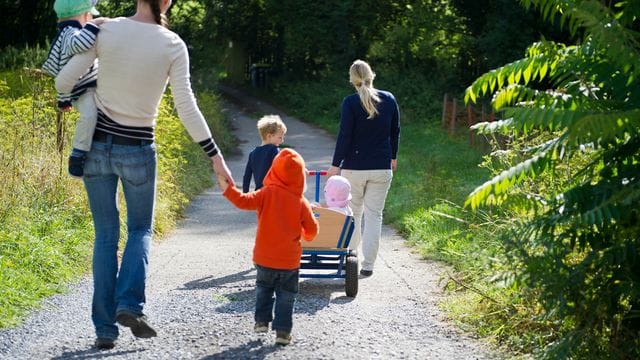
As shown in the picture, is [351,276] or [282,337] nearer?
[282,337]

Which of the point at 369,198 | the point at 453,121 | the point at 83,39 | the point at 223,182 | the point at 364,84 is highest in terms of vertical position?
the point at 83,39

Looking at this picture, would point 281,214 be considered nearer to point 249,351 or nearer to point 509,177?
point 249,351

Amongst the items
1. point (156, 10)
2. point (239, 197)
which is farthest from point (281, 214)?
point (156, 10)

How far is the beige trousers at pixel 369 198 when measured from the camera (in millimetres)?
9312

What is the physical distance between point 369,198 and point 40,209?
3.29 meters

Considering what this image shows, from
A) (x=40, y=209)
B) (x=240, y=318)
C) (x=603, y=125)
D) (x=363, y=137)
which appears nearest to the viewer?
(x=603, y=125)

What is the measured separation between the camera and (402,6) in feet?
129

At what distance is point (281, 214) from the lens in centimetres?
651

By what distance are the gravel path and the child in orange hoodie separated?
0.67 ft

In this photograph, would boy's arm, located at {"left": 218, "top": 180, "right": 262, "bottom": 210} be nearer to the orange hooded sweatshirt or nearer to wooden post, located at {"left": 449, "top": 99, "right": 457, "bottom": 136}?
the orange hooded sweatshirt

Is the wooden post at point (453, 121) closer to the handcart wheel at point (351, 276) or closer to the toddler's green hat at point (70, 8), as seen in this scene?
the handcart wheel at point (351, 276)

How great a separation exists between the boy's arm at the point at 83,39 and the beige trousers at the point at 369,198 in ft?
12.6

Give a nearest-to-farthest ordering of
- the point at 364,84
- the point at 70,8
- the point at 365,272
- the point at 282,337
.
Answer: the point at 70,8 → the point at 282,337 → the point at 364,84 → the point at 365,272

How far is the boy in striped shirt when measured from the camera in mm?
5941
